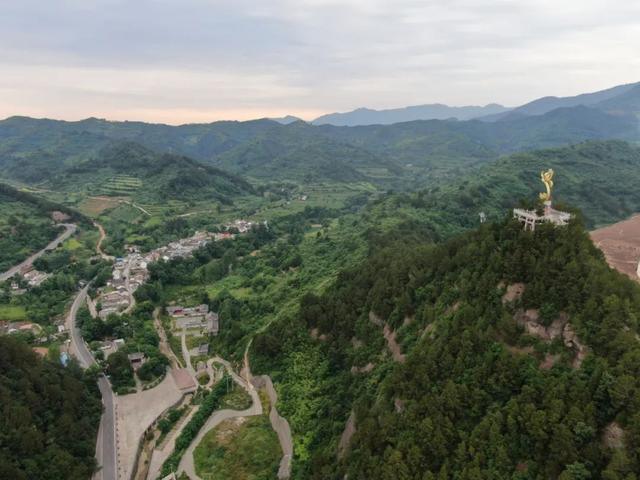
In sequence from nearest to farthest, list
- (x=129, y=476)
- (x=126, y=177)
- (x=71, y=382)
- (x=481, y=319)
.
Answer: (x=481, y=319), (x=129, y=476), (x=71, y=382), (x=126, y=177)

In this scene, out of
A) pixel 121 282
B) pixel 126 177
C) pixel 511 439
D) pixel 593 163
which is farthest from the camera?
pixel 126 177

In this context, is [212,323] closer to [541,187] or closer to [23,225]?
[23,225]

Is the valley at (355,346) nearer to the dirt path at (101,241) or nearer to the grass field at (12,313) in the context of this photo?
the grass field at (12,313)

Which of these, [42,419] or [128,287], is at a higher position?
[42,419]

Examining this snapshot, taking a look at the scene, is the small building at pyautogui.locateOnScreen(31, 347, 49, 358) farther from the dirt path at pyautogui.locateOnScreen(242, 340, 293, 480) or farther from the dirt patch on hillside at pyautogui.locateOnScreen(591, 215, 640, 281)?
the dirt patch on hillside at pyautogui.locateOnScreen(591, 215, 640, 281)

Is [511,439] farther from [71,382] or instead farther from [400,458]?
[71,382]

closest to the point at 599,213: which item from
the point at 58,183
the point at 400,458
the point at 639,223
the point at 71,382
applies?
the point at 639,223

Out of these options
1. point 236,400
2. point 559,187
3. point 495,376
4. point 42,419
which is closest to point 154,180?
point 559,187
